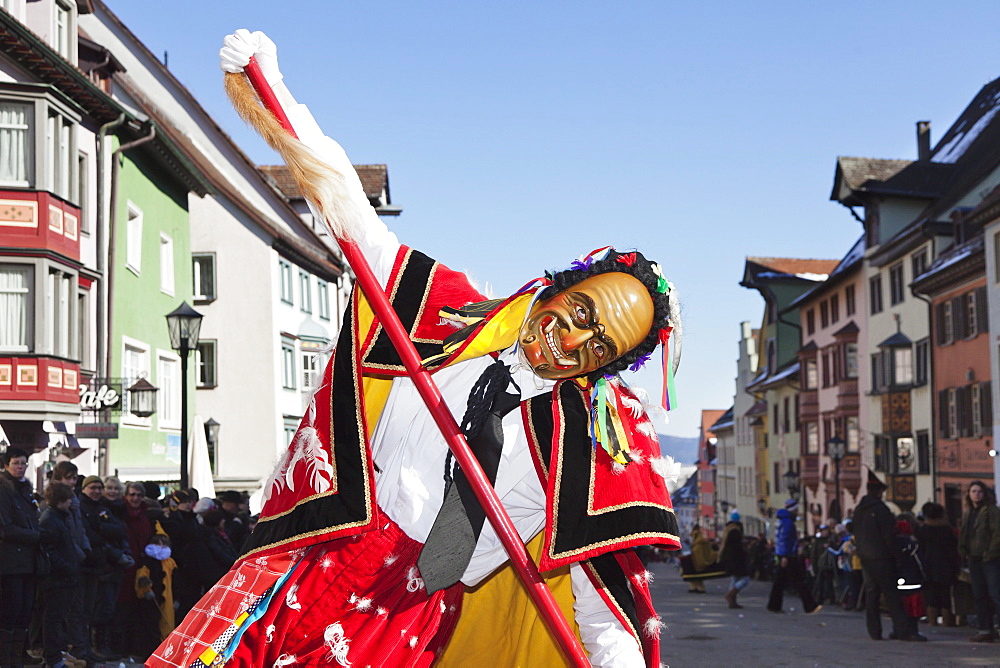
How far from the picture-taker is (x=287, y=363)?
37719mm

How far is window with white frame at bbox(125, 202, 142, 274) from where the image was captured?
953 inches

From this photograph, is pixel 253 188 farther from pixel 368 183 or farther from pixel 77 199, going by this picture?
pixel 77 199

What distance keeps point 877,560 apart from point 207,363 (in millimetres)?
25335

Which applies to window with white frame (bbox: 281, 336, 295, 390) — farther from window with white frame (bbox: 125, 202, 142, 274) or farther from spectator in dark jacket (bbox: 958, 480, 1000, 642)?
spectator in dark jacket (bbox: 958, 480, 1000, 642)

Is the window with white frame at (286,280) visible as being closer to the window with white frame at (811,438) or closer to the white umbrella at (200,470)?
the white umbrella at (200,470)

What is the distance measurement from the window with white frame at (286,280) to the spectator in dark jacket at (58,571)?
27861 millimetres

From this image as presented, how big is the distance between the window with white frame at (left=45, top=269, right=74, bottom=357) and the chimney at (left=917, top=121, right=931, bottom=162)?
3112 cm

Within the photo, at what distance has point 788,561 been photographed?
57.9 ft

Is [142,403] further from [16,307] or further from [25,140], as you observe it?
[25,140]

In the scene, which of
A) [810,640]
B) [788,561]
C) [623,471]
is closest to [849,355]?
[788,561]

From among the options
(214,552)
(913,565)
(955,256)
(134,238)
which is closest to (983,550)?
(913,565)

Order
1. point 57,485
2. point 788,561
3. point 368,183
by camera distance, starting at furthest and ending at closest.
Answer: point 368,183, point 788,561, point 57,485

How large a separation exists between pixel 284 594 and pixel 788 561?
15.1 metres

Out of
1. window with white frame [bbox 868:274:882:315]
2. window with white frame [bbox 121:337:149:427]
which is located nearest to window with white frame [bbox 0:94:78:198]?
window with white frame [bbox 121:337:149:427]
